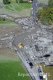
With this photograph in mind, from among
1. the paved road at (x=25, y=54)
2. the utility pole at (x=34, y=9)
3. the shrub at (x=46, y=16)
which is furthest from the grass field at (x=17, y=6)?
the paved road at (x=25, y=54)

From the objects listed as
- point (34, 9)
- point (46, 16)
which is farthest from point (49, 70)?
point (34, 9)

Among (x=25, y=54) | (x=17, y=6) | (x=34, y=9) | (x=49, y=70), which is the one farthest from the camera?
(x=17, y=6)

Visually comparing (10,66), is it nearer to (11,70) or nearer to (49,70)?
(11,70)

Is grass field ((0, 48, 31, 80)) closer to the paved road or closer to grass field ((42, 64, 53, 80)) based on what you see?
the paved road

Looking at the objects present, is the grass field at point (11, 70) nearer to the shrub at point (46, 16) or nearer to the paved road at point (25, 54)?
the paved road at point (25, 54)

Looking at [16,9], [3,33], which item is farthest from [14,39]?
[16,9]

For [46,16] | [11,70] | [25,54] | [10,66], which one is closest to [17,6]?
[46,16]

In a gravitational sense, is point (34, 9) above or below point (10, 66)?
above

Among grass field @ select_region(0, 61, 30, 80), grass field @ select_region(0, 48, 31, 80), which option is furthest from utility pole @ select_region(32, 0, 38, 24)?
grass field @ select_region(0, 61, 30, 80)

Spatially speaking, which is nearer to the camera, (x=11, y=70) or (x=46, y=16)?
(x=11, y=70)

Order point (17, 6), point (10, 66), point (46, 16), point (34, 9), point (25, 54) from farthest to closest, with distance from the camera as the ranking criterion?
1. point (17, 6)
2. point (34, 9)
3. point (46, 16)
4. point (25, 54)
5. point (10, 66)

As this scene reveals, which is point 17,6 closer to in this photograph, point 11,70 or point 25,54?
point 25,54
